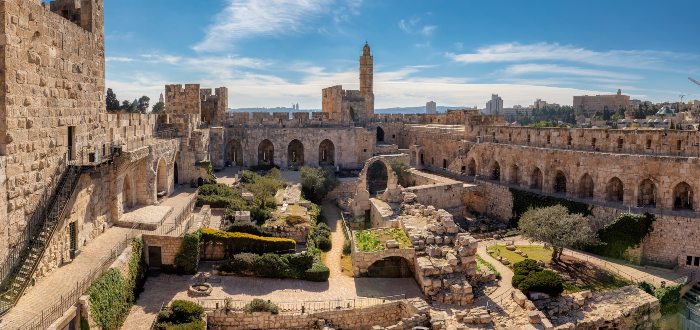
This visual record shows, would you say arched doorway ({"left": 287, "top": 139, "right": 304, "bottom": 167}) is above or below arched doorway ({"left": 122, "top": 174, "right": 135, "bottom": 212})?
above

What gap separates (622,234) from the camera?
961 inches

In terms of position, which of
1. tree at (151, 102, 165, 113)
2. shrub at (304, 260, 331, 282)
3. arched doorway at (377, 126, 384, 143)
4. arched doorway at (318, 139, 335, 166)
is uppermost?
tree at (151, 102, 165, 113)

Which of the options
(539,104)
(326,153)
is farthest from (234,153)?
(539,104)

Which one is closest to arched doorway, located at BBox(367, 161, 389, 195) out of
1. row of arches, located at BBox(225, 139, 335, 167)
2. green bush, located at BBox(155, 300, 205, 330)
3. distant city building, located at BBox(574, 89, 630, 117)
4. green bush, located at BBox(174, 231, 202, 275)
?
row of arches, located at BBox(225, 139, 335, 167)

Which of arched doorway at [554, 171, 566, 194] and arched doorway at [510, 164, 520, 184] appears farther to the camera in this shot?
arched doorway at [510, 164, 520, 184]

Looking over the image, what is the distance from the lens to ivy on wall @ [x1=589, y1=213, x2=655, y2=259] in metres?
24.2

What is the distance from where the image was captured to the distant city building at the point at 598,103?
3847 inches

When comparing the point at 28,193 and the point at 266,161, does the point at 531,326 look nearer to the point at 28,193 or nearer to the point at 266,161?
the point at 28,193

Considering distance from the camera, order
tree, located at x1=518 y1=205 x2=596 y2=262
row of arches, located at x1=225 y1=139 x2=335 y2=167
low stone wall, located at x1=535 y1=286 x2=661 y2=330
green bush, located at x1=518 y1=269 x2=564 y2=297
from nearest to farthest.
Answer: low stone wall, located at x1=535 y1=286 x2=661 y2=330
green bush, located at x1=518 y1=269 x2=564 y2=297
tree, located at x1=518 y1=205 x2=596 y2=262
row of arches, located at x1=225 y1=139 x2=335 y2=167

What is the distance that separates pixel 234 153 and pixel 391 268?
23.4 m

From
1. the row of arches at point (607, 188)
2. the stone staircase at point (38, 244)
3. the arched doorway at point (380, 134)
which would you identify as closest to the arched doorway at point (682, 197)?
the row of arches at point (607, 188)

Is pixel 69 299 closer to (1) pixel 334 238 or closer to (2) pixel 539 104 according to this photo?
(1) pixel 334 238

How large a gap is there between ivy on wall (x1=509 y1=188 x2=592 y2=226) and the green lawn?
3.62 meters

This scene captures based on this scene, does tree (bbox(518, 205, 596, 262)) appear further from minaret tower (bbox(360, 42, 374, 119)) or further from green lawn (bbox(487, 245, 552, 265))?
minaret tower (bbox(360, 42, 374, 119))
